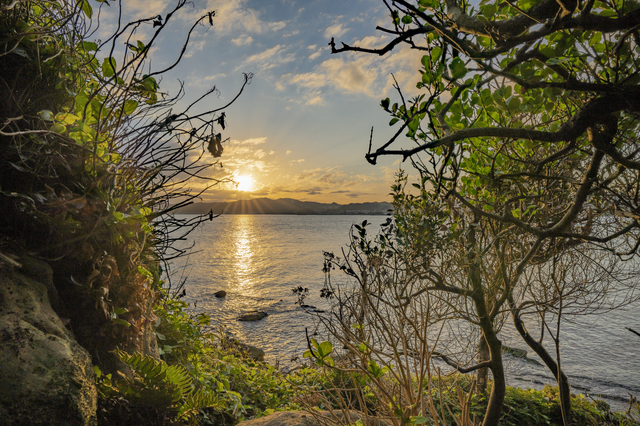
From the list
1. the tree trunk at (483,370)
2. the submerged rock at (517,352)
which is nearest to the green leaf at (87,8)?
the tree trunk at (483,370)

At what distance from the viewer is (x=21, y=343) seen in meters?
2.00

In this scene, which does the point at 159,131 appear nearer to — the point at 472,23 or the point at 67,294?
the point at 67,294

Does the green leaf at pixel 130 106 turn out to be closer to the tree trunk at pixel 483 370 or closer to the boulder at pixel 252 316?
the tree trunk at pixel 483 370

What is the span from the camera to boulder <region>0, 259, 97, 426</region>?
1882 millimetres

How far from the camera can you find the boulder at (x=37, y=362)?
74.1 inches

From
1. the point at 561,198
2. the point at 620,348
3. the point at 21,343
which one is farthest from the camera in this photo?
the point at 620,348

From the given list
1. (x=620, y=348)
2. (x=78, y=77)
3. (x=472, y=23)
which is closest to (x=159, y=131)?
(x=78, y=77)

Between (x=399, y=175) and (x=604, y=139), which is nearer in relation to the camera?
(x=604, y=139)

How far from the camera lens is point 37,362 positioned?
6.57ft

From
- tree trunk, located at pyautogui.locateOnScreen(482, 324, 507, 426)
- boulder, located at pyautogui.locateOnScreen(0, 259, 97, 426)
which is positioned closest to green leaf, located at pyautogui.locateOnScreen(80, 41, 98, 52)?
boulder, located at pyautogui.locateOnScreen(0, 259, 97, 426)

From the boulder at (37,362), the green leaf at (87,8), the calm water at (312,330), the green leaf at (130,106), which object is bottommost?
the calm water at (312,330)

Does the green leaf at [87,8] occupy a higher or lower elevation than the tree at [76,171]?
higher

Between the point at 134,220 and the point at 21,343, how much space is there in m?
1.14

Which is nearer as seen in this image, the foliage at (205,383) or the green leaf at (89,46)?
the green leaf at (89,46)
